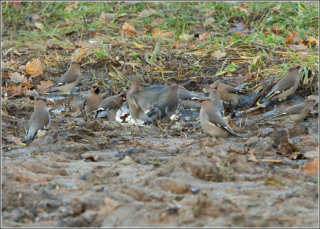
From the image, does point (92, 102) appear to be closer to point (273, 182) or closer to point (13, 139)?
point (13, 139)

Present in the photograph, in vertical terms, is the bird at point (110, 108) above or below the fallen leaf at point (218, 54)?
below

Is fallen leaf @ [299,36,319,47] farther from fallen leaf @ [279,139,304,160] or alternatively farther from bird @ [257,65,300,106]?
fallen leaf @ [279,139,304,160]

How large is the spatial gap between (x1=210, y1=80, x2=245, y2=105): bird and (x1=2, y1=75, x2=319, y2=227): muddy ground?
1.98 metres

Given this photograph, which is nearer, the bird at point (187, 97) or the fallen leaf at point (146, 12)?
the bird at point (187, 97)

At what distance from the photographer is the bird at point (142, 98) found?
23.4ft

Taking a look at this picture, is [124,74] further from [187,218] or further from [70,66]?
[187,218]


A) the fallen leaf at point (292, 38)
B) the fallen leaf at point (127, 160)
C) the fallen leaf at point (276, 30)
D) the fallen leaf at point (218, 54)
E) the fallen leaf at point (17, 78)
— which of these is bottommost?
the fallen leaf at point (17, 78)

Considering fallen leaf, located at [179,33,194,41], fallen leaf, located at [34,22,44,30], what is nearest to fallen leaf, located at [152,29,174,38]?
fallen leaf, located at [179,33,194,41]

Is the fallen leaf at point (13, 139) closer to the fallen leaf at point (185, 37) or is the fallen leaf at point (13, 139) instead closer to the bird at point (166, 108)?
the bird at point (166, 108)

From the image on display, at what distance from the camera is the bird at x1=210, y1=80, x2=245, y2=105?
803cm

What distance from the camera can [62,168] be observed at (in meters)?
4.40

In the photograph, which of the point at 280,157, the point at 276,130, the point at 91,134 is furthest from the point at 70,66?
the point at 280,157

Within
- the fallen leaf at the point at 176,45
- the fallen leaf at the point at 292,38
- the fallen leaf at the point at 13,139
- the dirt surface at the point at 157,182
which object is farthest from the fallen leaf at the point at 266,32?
the fallen leaf at the point at 13,139

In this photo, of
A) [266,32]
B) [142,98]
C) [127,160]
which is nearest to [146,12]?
[266,32]
